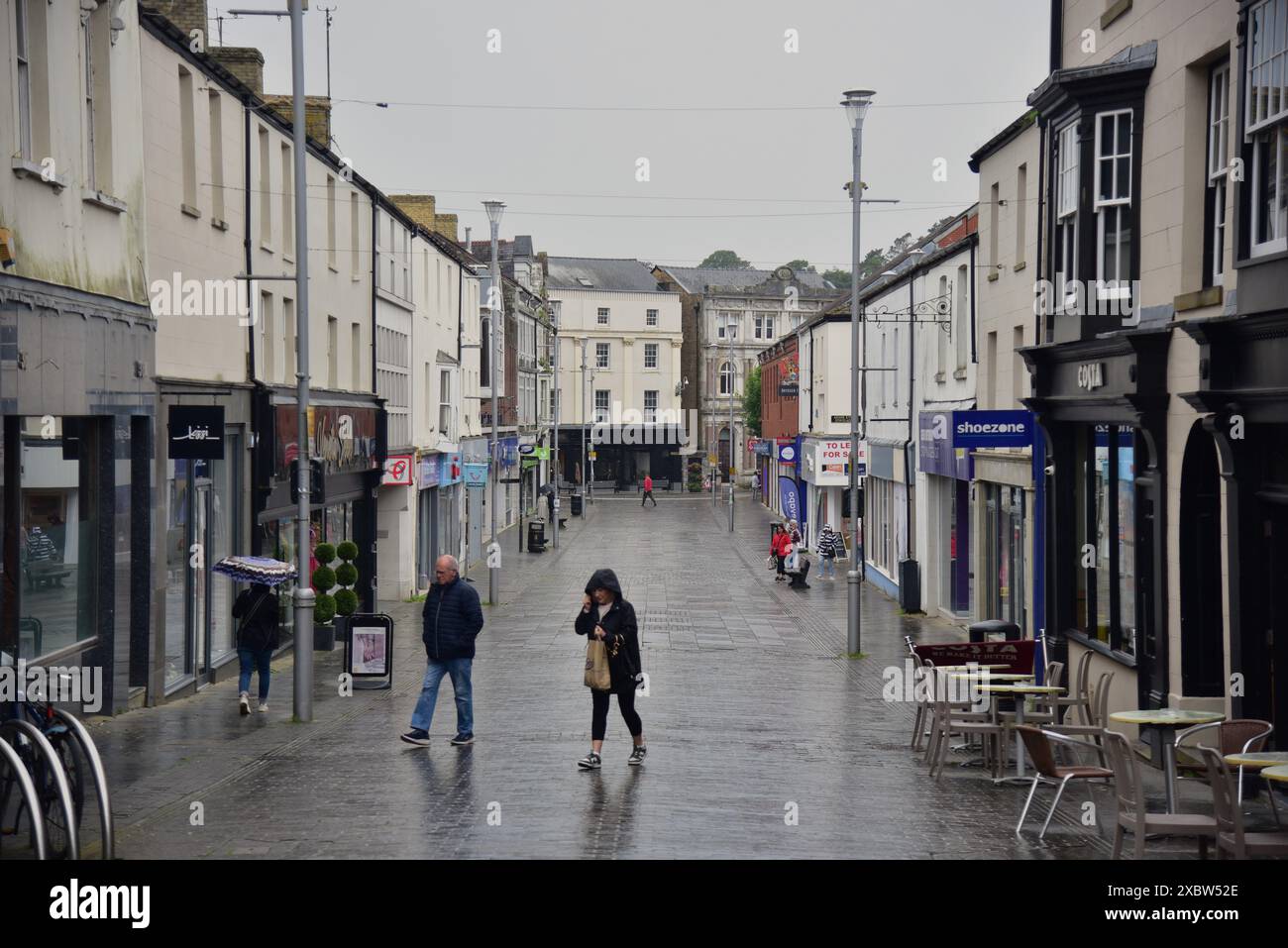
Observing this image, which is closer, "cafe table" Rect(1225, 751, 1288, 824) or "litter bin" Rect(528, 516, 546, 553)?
"cafe table" Rect(1225, 751, 1288, 824)

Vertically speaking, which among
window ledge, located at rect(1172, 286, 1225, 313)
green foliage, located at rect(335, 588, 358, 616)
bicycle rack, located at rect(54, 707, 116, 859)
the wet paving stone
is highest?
window ledge, located at rect(1172, 286, 1225, 313)

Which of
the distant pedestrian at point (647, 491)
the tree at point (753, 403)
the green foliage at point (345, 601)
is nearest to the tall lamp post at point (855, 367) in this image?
the green foliage at point (345, 601)

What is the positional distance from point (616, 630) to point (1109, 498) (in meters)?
7.34

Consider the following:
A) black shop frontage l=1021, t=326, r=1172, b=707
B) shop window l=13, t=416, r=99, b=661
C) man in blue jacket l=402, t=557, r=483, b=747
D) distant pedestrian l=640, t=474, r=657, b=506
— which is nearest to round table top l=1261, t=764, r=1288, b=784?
black shop frontage l=1021, t=326, r=1172, b=707

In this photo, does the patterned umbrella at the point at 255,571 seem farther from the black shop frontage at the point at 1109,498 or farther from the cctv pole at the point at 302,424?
the black shop frontage at the point at 1109,498

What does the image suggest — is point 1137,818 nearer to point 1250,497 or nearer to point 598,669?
point 1250,497

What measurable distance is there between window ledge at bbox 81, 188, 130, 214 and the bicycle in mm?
6742

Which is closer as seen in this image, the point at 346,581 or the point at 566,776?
the point at 566,776

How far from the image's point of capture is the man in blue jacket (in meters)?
15.3

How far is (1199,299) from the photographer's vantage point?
15.1 meters

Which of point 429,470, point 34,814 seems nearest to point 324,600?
point 34,814

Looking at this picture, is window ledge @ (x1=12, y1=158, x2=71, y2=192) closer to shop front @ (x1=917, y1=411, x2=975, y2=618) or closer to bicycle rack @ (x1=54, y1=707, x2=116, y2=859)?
bicycle rack @ (x1=54, y1=707, x2=116, y2=859)

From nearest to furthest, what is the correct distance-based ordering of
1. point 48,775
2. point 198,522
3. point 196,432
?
1. point 48,775
2. point 196,432
3. point 198,522

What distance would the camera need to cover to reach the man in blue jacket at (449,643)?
1528 cm
